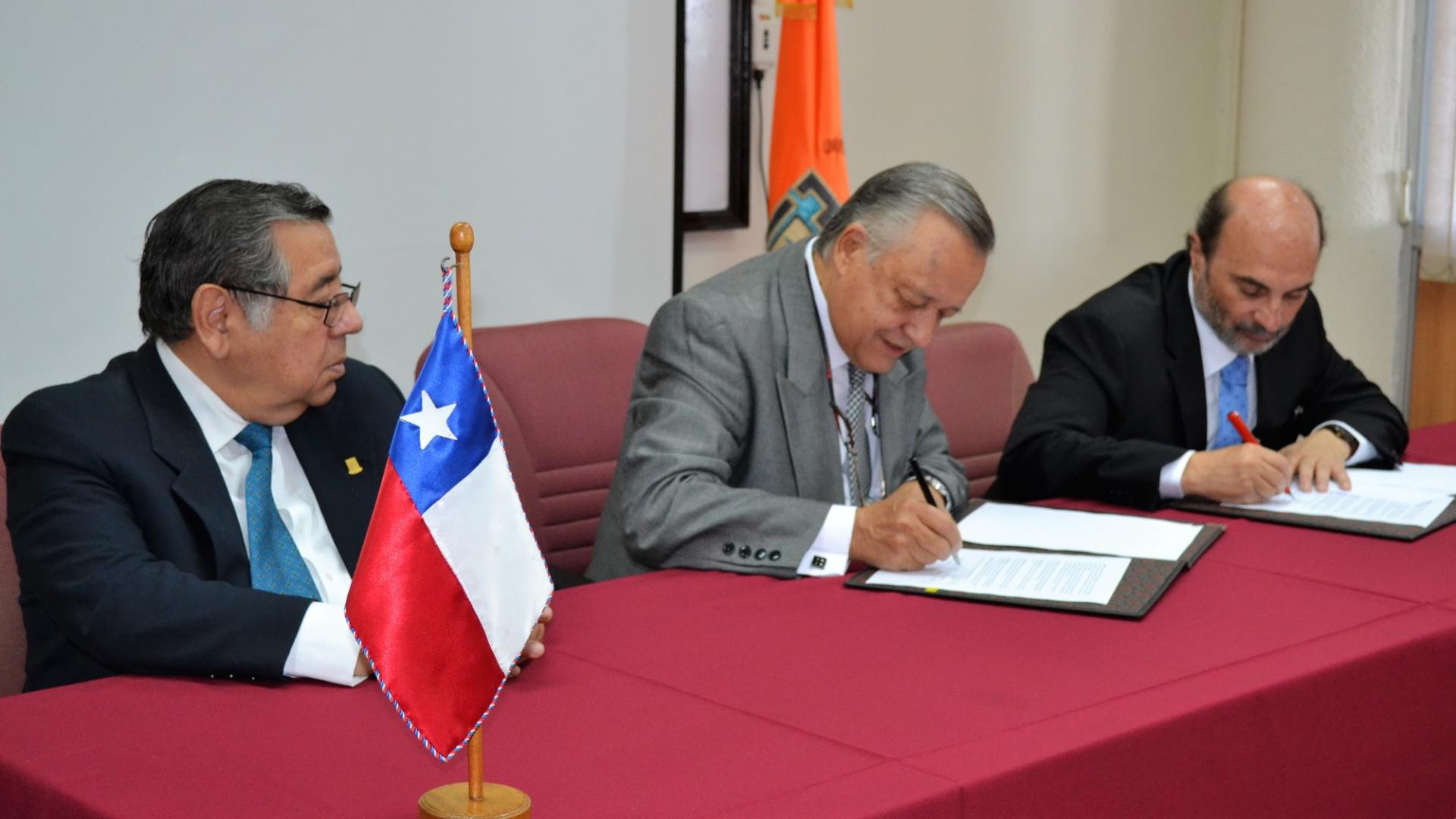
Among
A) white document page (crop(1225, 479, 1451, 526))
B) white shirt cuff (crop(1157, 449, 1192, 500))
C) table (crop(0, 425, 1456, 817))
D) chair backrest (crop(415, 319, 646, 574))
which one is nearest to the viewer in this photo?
table (crop(0, 425, 1456, 817))

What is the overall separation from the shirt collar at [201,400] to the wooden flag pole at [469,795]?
904mm

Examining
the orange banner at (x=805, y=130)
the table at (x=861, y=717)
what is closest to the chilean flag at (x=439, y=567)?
the table at (x=861, y=717)

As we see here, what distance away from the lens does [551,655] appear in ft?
5.96

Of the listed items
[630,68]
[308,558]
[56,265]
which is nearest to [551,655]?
[308,558]

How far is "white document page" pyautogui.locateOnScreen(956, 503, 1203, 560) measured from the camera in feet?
7.66

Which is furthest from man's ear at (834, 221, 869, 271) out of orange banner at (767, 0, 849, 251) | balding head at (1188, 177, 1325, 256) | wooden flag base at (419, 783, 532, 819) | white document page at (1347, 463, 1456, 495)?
orange banner at (767, 0, 849, 251)

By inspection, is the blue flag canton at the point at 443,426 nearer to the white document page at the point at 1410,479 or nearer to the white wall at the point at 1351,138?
the white document page at the point at 1410,479

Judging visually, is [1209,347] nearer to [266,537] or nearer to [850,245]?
[850,245]

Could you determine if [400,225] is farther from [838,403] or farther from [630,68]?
[838,403]

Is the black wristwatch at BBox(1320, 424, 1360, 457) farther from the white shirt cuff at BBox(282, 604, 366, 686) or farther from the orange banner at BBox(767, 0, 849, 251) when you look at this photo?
the white shirt cuff at BBox(282, 604, 366, 686)

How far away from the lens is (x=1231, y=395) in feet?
10.6

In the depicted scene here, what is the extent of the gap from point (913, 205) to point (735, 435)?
456 millimetres

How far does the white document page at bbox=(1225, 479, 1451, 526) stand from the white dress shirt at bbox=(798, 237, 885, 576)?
0.61 meters

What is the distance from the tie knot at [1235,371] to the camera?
322 centimetres
